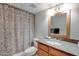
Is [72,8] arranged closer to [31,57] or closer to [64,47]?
[64,47]

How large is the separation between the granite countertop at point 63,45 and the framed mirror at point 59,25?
10 centimetres

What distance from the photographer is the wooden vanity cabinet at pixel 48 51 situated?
1358 millimetres

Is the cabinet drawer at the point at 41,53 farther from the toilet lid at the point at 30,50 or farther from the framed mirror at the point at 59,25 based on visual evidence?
the framed mirror at the point at 59,25

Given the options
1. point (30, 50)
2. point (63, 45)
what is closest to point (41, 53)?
point (30, 50)

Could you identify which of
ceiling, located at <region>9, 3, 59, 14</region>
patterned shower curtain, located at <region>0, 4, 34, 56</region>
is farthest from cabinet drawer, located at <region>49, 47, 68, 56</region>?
ceiling, located at <region>9, 3, 59, 14</region>

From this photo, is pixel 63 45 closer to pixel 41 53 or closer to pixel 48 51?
pixel 48 51

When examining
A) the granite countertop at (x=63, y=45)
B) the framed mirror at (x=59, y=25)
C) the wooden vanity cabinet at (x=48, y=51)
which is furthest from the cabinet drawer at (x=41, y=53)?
the framed mirror at (x=59, y=25)

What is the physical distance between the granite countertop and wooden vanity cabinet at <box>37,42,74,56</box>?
0.15 feet

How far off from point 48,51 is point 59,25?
0.45 meters

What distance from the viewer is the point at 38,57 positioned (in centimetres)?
140

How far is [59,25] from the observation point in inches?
57.3

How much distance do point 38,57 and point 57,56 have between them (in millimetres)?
286

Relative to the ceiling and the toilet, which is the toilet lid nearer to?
the toilet

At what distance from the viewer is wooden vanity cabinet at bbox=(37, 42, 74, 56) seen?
1358 millimetres
